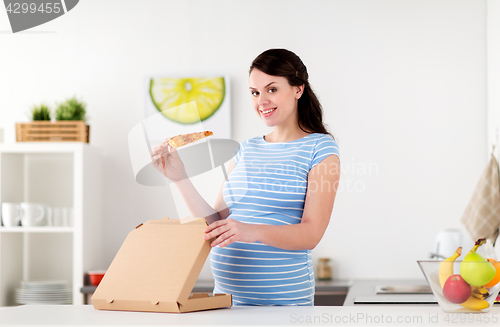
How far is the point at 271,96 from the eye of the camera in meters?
1.36

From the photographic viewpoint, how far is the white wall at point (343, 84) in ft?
8.96

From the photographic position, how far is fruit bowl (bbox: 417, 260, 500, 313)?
95 cm

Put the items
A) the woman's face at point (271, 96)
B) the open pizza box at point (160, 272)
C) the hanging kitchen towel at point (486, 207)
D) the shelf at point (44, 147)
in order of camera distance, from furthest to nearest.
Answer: the shelf at point (44, 147) → the hanging kitchen towel at point (486, 207) → the woman's face at point (271, 96) → the open pizza box at point (160, 272)

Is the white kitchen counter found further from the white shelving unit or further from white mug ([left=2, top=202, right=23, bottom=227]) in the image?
white mug ([left=2, top=202, right=23, bottom=227])

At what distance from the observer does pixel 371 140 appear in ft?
9.09

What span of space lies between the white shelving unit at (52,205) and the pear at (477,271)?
2.02 meters

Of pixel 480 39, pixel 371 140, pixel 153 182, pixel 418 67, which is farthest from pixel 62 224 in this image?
pixel 480 39

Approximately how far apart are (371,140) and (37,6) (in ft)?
6.81

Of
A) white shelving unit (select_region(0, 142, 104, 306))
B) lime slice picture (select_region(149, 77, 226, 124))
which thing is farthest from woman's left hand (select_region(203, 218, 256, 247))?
lime slice picture (select_region(149, 77, 226, 124))

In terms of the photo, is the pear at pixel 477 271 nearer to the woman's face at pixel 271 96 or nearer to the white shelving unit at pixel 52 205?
the woman's face at pixel 271 96

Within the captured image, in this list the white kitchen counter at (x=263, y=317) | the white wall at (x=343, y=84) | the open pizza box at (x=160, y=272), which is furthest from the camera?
the white wall at (x=343, y=84)

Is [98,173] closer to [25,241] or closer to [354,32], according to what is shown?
[25,241]

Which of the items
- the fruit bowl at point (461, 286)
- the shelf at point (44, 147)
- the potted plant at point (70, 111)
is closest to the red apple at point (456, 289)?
the fruit bowl at point (461, 286)

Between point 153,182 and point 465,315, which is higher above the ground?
point 153,182
